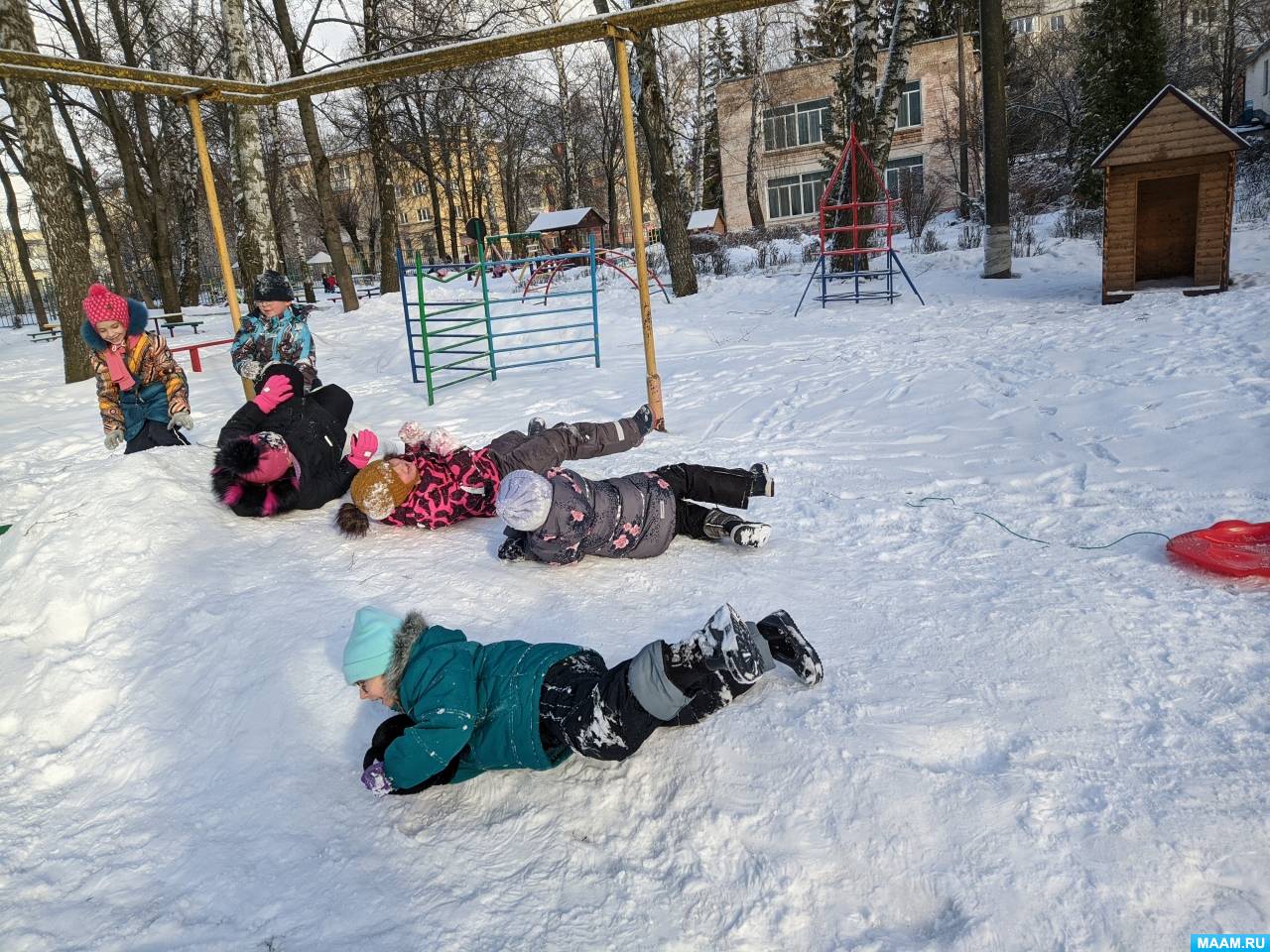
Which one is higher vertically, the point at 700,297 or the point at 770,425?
the point at 700,297

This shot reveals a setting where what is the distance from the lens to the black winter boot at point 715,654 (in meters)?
2.16

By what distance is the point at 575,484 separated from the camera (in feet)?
11.2

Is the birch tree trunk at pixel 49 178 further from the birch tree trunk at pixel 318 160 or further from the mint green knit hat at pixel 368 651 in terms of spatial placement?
the mint green knit hat at pixel 368 651

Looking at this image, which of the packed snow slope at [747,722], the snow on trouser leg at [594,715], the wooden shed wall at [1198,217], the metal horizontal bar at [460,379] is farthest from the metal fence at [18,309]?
the snow on trouser leg at [594,715]

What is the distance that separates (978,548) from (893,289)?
9.29 m

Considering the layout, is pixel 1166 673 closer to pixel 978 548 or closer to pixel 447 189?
pixel 978 548

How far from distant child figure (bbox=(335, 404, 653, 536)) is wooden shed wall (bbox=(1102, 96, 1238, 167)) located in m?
6.58

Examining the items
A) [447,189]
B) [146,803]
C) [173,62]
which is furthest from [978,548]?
[447,189]

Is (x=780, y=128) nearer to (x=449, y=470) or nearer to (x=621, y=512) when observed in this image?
(x=449, y=470)

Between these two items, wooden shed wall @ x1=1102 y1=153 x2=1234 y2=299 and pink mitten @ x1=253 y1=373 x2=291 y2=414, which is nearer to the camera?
pink mitten @ x1=253 y1=373 x2=291 y2=414

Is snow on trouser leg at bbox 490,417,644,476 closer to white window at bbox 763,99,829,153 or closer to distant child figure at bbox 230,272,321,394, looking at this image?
distant child figure at bbox 230,272,321,394

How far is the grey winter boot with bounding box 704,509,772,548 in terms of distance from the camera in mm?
3648

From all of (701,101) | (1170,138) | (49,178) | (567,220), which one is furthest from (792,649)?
(701,101)

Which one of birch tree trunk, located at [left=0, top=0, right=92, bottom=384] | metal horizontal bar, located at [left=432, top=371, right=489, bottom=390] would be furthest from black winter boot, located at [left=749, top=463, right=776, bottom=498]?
birch tree trunk, located at [left=0, top=0, right=92, bottom=384]
